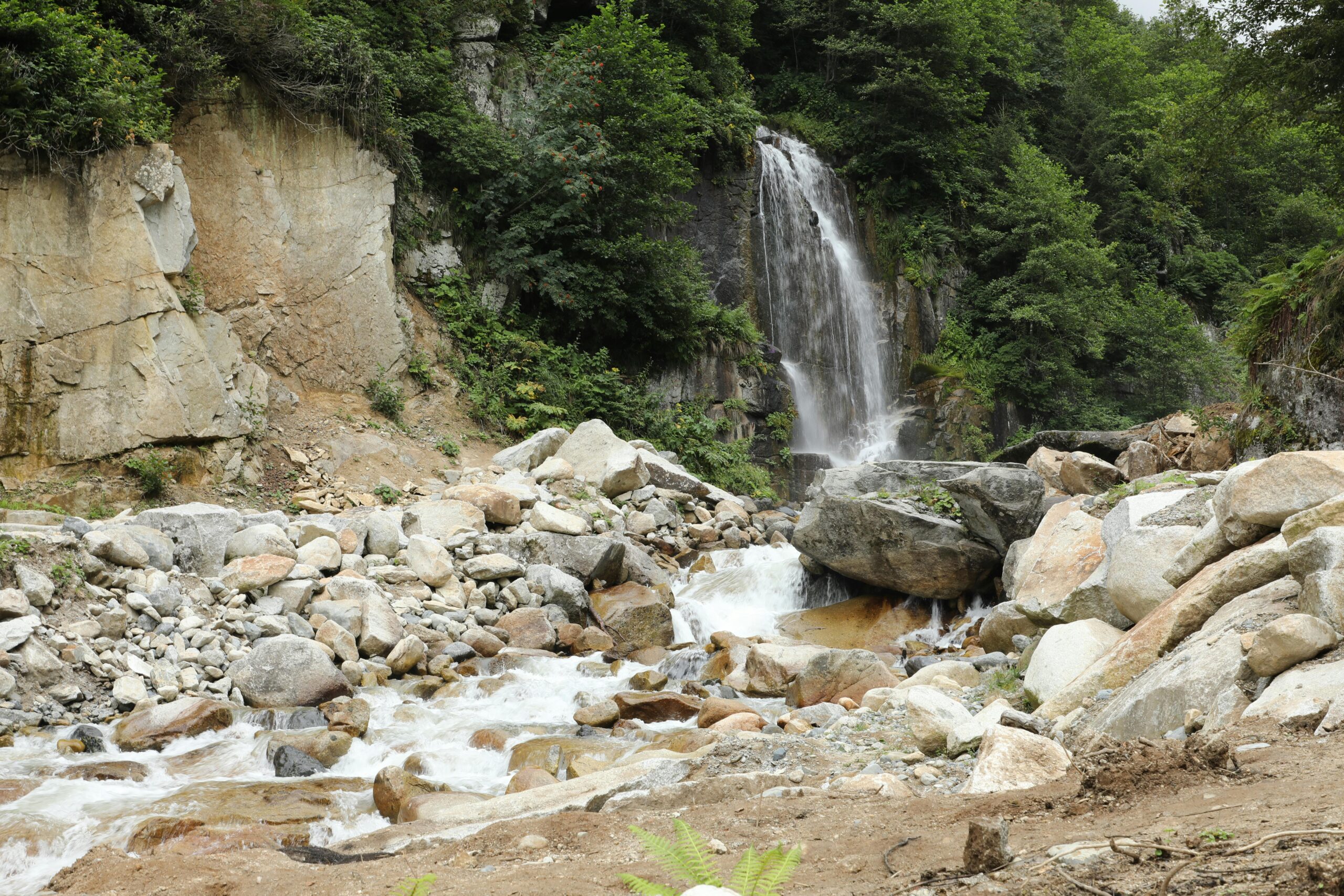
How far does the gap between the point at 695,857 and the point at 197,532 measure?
7.88 m

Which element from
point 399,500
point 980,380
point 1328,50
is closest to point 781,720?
point 399,500

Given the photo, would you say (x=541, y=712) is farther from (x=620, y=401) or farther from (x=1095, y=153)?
(x=1095, y=153)

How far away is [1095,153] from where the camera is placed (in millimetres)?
29094

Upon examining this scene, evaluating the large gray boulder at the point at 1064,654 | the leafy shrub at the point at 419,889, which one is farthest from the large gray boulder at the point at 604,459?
the leafy shrub at the point at 419,889

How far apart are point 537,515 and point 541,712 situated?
419 centimetres

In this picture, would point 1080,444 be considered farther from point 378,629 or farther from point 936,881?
point 936,881

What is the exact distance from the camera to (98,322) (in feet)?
36.4

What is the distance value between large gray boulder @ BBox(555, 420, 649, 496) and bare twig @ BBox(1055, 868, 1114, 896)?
11207 millimetres

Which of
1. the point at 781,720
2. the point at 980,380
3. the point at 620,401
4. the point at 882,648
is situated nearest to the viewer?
the point at 781,720

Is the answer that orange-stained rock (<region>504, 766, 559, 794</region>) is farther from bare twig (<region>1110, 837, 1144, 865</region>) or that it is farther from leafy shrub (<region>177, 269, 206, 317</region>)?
leafy shrub (<region>177, 269, 206, 317</region>)

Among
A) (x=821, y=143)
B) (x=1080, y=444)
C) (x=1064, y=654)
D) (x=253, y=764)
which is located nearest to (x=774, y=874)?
(x=1064, y=654)

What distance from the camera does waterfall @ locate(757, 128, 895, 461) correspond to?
21594 mm

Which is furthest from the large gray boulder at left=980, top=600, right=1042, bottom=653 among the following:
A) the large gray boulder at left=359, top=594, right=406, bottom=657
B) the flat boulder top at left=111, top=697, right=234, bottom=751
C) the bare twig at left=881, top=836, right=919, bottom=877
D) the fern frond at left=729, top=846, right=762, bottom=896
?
the flat boulder top at left=111, top=697, right=234, bottom=751

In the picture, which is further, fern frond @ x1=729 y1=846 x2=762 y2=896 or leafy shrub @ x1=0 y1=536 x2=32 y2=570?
leafy shrub @ x1=0 y1=536 x2=32 y2=570
